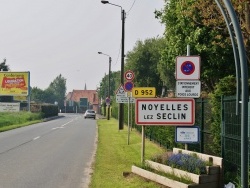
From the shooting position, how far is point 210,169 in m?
8.88

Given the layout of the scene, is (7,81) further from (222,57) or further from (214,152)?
(214,152)

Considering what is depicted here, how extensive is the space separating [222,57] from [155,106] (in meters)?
9.81

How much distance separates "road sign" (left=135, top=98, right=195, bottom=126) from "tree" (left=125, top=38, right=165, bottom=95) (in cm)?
4497

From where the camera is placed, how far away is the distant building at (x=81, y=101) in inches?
5351

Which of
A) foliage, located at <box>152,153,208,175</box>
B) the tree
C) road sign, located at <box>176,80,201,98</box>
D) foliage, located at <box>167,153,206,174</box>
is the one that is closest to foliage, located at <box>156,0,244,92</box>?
road sign, located at <box>176,80,201,98</box>

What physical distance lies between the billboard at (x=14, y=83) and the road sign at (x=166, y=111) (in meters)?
51.4

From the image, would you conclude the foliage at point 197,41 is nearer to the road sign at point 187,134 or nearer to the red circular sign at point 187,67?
the red circular sign at point 187,67

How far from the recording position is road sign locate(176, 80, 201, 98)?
1012cm

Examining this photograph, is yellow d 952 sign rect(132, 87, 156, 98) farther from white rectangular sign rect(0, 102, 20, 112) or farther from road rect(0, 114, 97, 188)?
white rectangular sign rect(0, 102, 20, 112)

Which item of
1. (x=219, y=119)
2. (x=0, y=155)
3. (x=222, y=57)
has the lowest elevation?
(x=0, y=155)

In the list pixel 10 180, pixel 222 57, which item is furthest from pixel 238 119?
pixel 222 57

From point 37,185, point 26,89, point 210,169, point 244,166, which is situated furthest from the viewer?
point 26,89

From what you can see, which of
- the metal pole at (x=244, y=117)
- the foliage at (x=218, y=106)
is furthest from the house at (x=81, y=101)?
the metal pole at (x=244, y=117)

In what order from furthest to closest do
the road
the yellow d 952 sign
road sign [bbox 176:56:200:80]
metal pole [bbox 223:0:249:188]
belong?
the yellow d 952 sign < the road < road sign [bbox 176:56:200:80] < metal pole [bbox 223:0:249:188]
